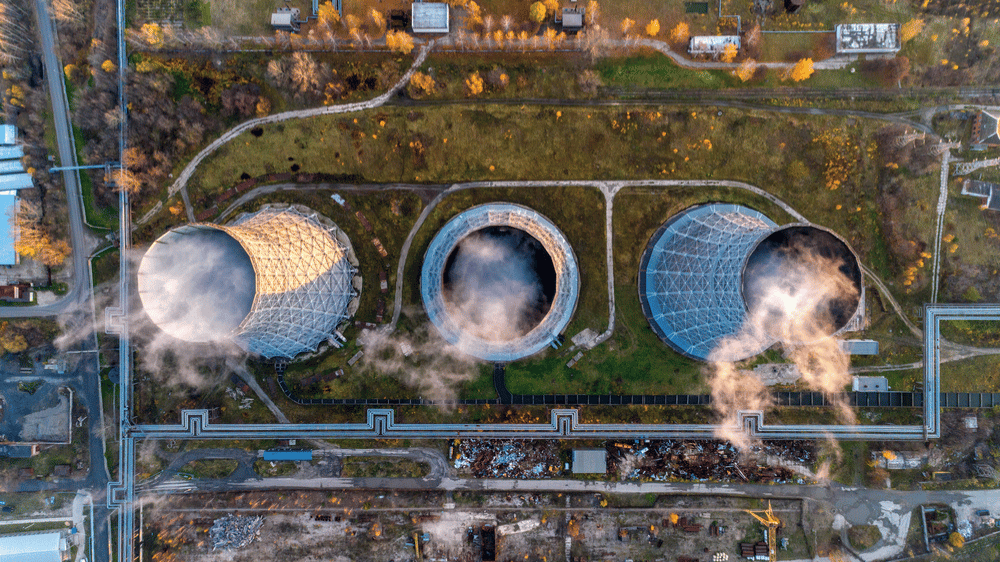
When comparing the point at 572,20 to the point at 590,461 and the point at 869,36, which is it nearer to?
the point at 869,36

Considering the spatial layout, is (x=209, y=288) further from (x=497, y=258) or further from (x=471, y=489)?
(x=471, y=489)

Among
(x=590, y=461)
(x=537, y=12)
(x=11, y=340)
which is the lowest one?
(x=590, y=461)

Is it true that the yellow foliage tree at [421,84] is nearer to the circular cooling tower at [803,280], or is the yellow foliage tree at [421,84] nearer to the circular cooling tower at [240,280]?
the circular cooling tower at [240,280]

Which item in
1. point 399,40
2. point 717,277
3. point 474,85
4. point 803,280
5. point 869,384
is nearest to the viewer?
point 803,280

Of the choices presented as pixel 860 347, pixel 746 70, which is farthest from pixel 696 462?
pixel 746 70

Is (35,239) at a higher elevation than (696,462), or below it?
higher

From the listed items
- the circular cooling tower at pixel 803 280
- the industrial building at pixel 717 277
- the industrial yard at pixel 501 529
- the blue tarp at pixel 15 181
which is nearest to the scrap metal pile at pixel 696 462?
the industrial yard at pixel 501 529

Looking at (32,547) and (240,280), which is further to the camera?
(32,547)
